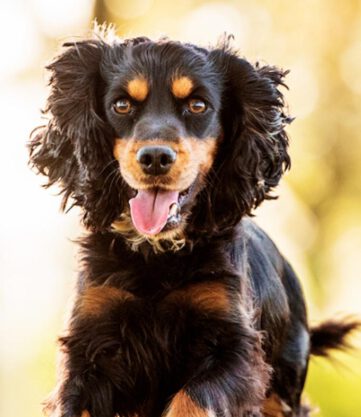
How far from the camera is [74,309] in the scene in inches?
199

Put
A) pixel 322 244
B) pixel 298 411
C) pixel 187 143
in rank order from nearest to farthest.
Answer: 1. pixel 187 143
2. pixel 298 411
3. pixel 322 244

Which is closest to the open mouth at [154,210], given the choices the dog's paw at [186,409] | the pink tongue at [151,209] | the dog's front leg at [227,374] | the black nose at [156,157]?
the pink tongue at [151,209]

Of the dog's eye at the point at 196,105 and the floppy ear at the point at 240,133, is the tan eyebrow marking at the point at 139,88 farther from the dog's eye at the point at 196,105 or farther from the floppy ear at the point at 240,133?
the floppy ear at the point at 240,133

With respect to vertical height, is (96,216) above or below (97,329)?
above

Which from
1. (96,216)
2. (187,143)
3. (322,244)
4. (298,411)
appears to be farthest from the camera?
(322,244)

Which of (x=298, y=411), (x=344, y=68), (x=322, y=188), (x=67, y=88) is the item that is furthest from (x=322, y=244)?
(x=67, y=88)

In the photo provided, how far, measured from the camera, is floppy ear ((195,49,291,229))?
5152 millimetres

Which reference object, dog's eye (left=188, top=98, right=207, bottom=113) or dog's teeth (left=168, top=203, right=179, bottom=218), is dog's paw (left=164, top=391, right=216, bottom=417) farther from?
dog's eye (left=188, top=98, right=207, bottom=113)

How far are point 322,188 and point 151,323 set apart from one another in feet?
50.8

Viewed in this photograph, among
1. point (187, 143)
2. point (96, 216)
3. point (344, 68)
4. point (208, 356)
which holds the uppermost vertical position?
point (344, 68)

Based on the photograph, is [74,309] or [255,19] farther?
[255,19]

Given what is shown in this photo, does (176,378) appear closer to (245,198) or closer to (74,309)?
(74,309)

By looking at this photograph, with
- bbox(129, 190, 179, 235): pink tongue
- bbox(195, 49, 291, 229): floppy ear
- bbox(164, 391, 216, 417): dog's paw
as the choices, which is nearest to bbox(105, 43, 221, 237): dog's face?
bbox(129, 190, 179, 235): pink tongue

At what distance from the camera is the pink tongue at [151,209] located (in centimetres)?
480
